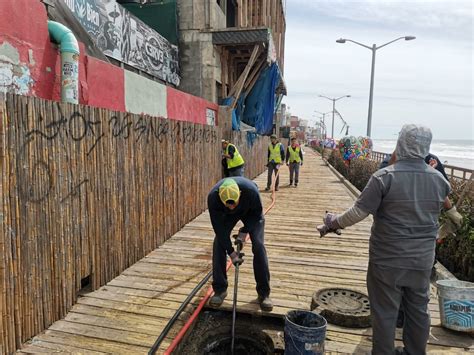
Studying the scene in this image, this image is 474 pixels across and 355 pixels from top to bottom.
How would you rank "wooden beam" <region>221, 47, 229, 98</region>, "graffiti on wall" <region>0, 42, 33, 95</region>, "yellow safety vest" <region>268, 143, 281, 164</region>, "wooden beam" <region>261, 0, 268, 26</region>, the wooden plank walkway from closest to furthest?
the wooden plank walkway, "graffiti on wall" <region>0, 42, 33, 95</region>, "yellow safety vest" <region>268, 143, 281, 164</region>, "wooden beam" <region>221, 47, 229, 98</region>, "wooden beam" <region>261, 0, 268, 26</region>

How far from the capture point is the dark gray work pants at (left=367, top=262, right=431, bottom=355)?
2.77m

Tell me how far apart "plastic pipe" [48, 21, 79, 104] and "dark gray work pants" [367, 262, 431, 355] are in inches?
156

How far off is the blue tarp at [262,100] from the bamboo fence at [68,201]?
11.2 metres

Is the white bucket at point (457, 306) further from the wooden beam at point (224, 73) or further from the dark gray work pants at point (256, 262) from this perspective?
the wooden beam at point (224, 73)

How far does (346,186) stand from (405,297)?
11.4 meters

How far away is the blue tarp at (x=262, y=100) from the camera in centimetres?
1644

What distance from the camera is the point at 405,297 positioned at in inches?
114

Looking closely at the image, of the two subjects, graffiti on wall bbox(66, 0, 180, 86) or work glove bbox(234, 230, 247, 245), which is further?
graffiti on wall bbox(66, 0, 180, 86)

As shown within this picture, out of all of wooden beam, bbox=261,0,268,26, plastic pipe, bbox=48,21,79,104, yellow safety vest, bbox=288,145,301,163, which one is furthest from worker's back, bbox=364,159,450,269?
wooden beam, bbox=261,0,268,26

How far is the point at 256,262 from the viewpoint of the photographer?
3979 mm

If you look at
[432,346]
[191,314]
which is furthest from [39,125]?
[432,346]

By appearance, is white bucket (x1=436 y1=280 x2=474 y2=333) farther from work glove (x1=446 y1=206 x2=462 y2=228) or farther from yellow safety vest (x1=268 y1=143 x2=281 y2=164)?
yellow safety vest (x1=268 y1=143 x2=281 y2=164)

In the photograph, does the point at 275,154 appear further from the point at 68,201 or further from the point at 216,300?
the point at 68,201

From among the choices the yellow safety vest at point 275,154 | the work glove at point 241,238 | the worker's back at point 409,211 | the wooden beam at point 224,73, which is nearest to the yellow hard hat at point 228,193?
the work glove at point 241,238
